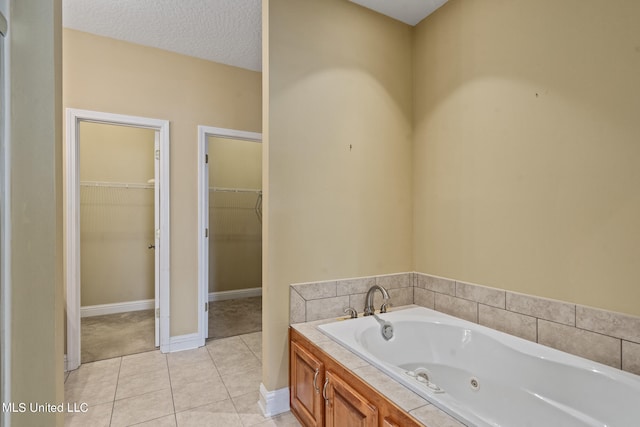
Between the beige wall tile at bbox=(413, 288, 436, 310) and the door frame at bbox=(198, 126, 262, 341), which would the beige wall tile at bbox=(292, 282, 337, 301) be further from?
the door frame at bbox=(198, 126, 262, 341)

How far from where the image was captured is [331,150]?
7.36 ft

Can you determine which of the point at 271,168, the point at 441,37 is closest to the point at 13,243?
the point at 271,168

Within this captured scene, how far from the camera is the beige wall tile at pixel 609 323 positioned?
54.1 inches

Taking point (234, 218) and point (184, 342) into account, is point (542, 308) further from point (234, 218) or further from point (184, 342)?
point (234, 218)

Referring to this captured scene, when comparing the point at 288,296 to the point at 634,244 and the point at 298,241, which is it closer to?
the point at 298,241

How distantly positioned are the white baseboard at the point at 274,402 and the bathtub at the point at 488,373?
57 cm

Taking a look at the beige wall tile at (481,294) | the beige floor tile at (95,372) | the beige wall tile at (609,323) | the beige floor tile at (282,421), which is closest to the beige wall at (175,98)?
the beige floor tile at (95,372)

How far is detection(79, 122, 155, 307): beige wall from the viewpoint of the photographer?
3826 mm

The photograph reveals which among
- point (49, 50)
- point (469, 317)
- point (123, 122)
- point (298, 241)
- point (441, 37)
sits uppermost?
point (441, 37)

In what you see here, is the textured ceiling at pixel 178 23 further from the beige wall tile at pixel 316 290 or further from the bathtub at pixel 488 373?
the bathtub at pixel 488 373

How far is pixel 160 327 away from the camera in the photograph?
2885 millimetres

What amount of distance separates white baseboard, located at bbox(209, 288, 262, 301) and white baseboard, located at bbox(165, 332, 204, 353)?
1651 mm

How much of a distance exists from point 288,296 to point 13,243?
4.83 feet

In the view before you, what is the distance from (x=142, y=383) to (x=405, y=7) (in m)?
3.55
